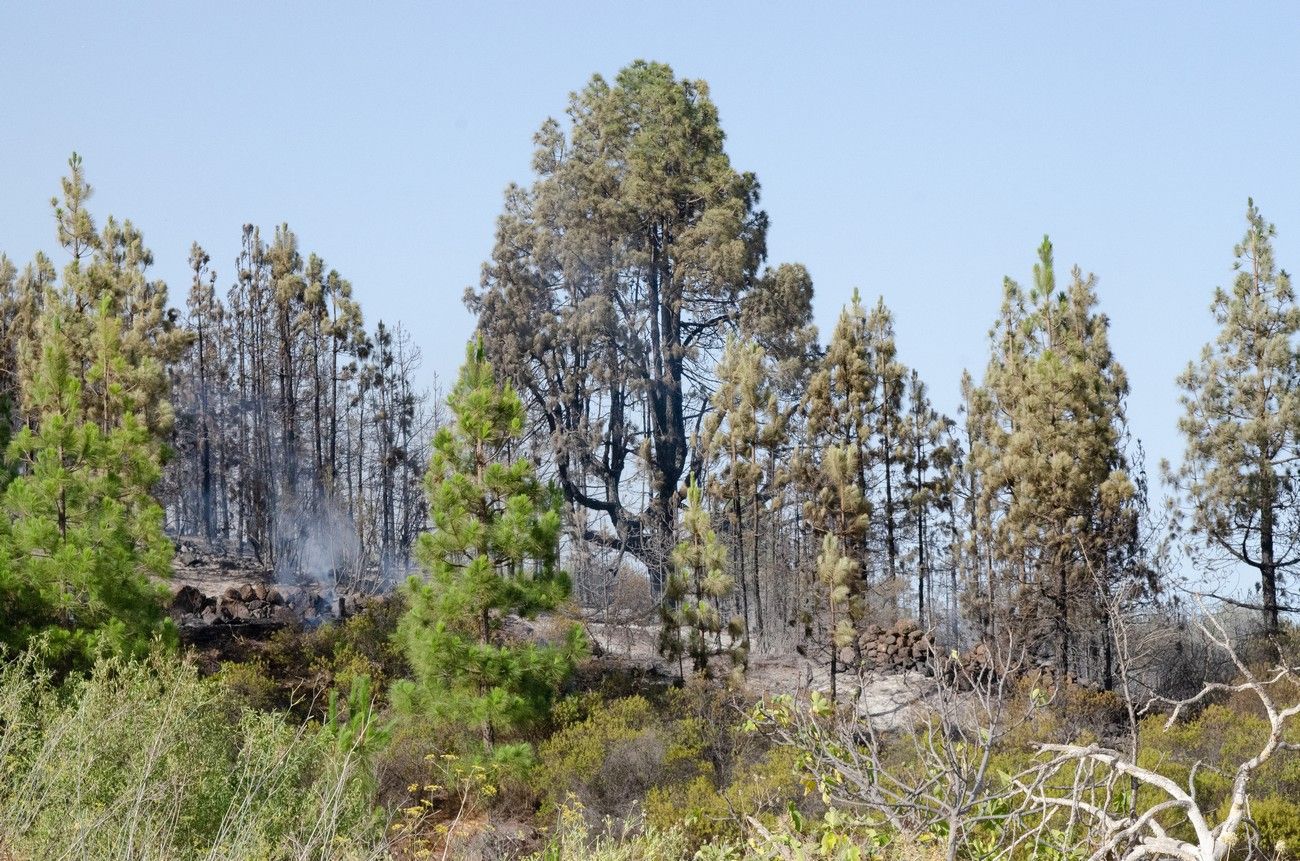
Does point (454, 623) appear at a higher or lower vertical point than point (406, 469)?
lower

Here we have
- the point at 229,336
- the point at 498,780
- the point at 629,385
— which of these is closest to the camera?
the point at 498,780

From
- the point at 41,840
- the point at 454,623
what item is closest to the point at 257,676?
the point at 454,623

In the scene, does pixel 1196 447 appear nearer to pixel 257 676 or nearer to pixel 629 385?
pixel 629 385

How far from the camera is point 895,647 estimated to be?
24.1 m

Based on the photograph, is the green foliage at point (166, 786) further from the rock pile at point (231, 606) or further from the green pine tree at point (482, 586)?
the rock pile at point (231, 606)

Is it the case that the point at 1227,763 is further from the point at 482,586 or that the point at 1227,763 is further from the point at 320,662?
the point at 320,662

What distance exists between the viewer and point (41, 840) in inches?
273

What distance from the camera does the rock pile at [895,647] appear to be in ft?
77.2

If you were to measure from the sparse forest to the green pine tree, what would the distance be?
56mm

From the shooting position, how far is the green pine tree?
1612 centimetres

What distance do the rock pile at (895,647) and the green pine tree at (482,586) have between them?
27.7ft

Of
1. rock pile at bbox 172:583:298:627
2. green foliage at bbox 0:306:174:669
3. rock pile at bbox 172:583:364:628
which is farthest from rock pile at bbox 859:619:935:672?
green foliage at bbox 0:306:174:669

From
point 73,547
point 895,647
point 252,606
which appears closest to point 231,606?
point 252,606

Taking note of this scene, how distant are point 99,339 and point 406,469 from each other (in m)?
14.7
